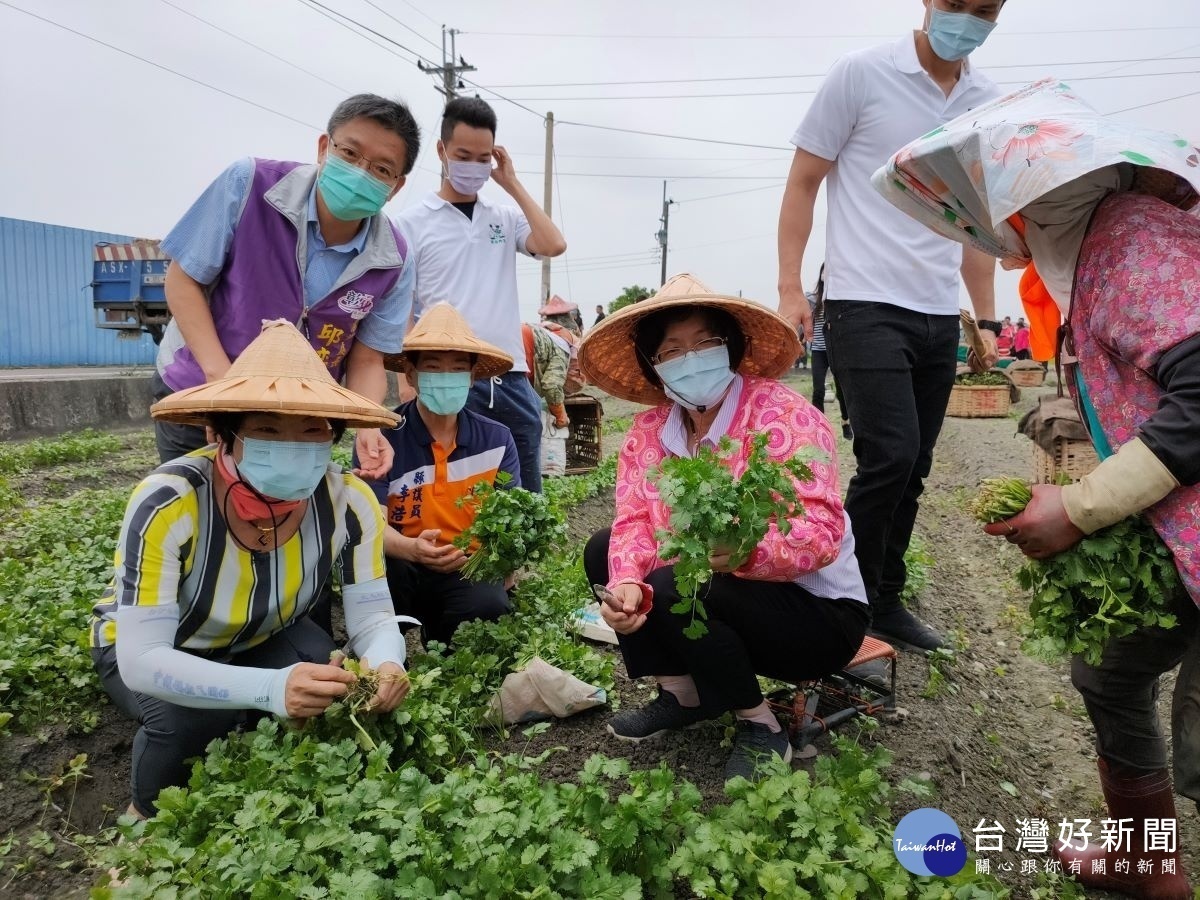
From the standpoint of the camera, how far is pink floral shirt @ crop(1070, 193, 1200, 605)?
1688mm

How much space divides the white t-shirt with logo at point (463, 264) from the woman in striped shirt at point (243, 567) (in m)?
1.62

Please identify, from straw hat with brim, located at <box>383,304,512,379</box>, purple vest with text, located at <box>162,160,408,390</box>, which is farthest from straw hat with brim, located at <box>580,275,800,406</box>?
purple vest with text, located at <box>162,160,408,390</box>

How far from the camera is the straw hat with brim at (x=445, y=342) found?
11.0 ft

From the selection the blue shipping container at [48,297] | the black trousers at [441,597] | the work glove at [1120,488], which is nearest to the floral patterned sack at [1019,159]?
the work glove at [1120,488]

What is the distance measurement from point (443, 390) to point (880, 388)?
170 centimetres

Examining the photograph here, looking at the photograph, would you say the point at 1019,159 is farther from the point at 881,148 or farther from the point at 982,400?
the point at 982,400

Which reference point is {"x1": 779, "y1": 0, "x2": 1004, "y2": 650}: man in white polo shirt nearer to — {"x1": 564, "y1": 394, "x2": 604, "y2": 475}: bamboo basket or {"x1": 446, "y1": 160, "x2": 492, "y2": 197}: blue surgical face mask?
{"x1": 446, "y1": 160, "x2": 492, "y2": 197}: blue surgical face mask

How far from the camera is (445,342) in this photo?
11.0 ft

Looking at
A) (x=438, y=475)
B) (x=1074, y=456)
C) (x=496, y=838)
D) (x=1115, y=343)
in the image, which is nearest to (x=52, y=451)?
(x=438, y=475)

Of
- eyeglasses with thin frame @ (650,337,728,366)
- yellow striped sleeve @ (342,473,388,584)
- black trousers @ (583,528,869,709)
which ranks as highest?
eyeglasses with thin frame @ (650,337,728,366)

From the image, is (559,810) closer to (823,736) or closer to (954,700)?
(823,736)

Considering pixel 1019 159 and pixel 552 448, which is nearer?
pixel 1019 159

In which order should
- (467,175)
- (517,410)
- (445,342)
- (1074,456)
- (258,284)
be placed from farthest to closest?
(1074,456)
(517,410)
(467,175)
(445,342)
(258,284)

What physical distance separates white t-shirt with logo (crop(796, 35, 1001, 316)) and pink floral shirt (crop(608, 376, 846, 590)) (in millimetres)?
697
